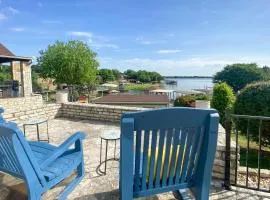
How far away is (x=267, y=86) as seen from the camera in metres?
6.00

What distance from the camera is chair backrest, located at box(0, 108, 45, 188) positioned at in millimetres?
1771

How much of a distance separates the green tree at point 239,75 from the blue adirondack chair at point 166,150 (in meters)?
50.7

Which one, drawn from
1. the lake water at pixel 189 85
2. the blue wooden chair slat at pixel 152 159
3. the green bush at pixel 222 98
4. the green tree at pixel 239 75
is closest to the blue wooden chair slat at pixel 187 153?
the blue wooden chair slat at pixel 152 159

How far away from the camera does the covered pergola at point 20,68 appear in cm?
1131

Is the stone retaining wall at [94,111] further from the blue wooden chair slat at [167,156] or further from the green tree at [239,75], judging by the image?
the green tree at [239,75]

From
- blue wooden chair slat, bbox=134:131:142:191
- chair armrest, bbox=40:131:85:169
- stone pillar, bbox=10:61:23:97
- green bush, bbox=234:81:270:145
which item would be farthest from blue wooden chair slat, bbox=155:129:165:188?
stone pillar, bbox=10:61:23:97

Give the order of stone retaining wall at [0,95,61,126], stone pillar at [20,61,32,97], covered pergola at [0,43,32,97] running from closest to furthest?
1. stone retaining wall at [0,95,61,126]
2. covered pergola at [0,43,32,97]
3. stone pillar at [20,61,32,97]

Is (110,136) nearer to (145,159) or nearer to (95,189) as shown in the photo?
(95,189)

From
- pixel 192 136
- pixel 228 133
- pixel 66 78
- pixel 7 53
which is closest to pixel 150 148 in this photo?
pixel 192 136

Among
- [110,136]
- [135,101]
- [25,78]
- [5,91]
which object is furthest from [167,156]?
[135,101]

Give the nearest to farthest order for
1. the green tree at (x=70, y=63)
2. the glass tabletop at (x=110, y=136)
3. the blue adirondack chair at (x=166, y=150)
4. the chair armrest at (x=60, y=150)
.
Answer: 1. the blue adirondack chair at (x=166, y=150)
2. the chair armrest at (x=60, y=150)
3. the glass tabletop at (x=110, y=136)
4. the green tree at (x=70, y=63)

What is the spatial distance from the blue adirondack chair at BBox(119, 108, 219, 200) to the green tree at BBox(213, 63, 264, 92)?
50700mm

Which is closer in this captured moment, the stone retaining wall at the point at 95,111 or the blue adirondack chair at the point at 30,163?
the blue adirondack chair at the point at 30,163

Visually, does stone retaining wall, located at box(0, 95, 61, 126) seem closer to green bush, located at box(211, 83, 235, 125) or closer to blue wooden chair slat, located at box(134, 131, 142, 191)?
blue wooden chair slat, located at box(134, 131, 142, 191)
